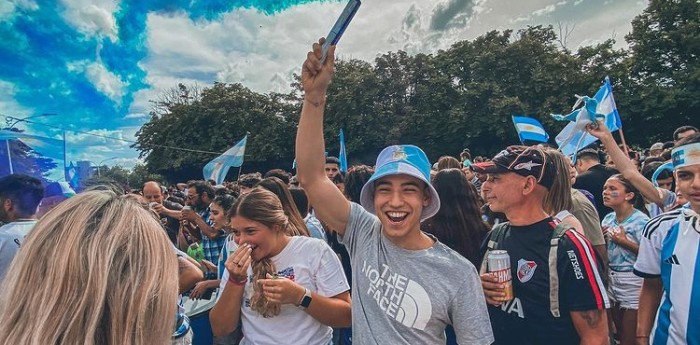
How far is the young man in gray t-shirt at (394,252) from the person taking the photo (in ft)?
6.17

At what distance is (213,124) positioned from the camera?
3894 centimetres

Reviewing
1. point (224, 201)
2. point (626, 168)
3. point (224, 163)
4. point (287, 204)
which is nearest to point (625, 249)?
point (626, 168)

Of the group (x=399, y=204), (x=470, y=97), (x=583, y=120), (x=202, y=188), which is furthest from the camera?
(x=470, y=97)

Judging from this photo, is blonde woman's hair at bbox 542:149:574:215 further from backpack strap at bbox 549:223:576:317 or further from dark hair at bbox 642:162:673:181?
dark hair at bbox 642:162:673:181

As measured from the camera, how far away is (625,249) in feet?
12.7

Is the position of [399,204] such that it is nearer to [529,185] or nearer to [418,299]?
[418,299]

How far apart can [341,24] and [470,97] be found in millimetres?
29188

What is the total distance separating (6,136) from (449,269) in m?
5.94

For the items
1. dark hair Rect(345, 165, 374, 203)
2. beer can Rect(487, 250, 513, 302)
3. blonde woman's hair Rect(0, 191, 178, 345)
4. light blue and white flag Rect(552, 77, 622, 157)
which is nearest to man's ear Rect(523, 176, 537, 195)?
beer can Rect(487, 250, 513, 302)

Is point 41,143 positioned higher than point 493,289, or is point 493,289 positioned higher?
point 41,143

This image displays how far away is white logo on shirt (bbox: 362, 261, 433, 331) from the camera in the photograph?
1886 mm

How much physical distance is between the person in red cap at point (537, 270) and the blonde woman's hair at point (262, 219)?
119cm

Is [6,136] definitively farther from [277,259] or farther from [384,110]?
[384,110]

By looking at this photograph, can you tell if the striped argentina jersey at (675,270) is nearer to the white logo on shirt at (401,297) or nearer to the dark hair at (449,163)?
the white logo on shirt at (401,297)
